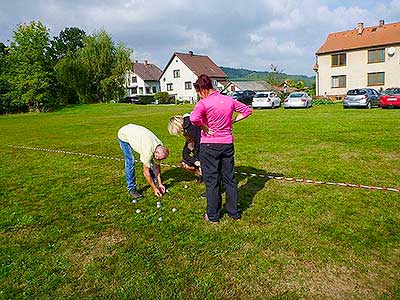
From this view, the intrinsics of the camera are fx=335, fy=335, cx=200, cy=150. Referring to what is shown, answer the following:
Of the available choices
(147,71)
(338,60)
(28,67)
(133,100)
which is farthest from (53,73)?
(338,60)

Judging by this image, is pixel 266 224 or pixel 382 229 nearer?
pixel 382 229

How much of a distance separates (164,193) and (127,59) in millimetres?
43834

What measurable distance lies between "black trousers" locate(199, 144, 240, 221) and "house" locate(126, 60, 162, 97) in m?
67.3

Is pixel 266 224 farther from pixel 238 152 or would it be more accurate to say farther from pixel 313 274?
pixel 238 152

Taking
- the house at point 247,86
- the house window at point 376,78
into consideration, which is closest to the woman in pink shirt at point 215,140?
the house window at point 376,78

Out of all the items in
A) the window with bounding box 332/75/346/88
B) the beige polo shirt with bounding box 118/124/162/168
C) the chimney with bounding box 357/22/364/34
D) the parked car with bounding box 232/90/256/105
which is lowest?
the beige polo shirt with bounding box 118/124/162/168

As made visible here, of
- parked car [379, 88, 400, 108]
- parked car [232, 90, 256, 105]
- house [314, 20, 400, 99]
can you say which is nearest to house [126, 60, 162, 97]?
house [314, 20, 400, 99]

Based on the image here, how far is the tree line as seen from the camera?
41031mm

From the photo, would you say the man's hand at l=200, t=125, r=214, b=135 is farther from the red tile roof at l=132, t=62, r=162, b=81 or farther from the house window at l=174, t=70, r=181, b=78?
the red tile roof at l=132, t=62, r=162, b=81

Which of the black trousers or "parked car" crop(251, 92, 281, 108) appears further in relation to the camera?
"parked car" crop(251, 92, 281, 108)

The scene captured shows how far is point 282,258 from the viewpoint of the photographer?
142 inches

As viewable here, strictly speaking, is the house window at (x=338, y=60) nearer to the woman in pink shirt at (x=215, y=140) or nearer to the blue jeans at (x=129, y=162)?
the blue jeans at (x=129, y=162)

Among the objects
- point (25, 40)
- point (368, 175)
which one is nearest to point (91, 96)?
point (25, 40)

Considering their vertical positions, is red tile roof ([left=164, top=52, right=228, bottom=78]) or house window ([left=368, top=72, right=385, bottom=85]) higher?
red tile roof ([left=164, top=52, right=228, bottom=78])
